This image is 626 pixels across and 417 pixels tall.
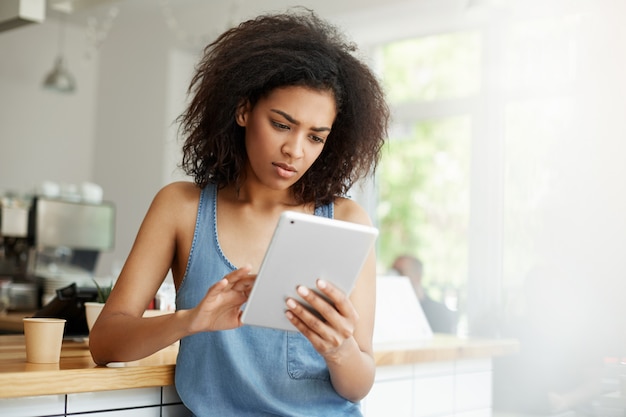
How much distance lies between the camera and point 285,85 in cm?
153

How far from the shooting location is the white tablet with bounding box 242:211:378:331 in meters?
1.25

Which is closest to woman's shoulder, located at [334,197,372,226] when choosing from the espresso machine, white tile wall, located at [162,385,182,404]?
white tile wall, located at [162,385,182,404]

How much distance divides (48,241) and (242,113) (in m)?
3.35

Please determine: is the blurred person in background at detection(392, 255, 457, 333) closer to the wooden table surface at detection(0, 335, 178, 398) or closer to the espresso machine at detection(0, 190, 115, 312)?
the wooden table surface at detection(0, 335, 178, 398)

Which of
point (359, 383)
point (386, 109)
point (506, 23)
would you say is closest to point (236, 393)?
point (359, 383)

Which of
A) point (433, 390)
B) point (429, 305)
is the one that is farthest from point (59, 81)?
point (433, 390)

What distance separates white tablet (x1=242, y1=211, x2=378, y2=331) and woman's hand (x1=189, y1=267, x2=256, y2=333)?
0.03 meters

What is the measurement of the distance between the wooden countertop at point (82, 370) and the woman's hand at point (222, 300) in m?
0.22

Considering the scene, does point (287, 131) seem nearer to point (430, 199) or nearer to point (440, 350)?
point (440, 350)

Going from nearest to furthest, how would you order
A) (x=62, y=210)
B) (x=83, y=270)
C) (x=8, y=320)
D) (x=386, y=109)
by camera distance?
(x=386, y=109)
(x=8, y=320)
(x=62, y=210)
(x=83, y=270)

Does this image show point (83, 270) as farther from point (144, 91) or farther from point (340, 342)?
point (340, 342)

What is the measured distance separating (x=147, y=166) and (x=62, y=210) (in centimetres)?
224

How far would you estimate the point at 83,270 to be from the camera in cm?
505

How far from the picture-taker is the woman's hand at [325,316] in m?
1.32
